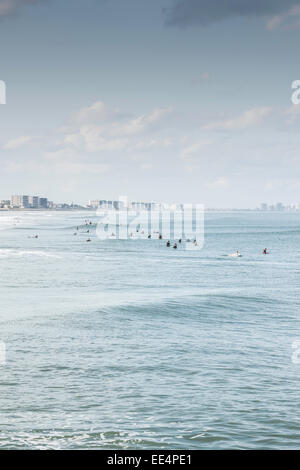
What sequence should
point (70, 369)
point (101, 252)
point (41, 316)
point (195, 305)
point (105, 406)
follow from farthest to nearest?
point (101, 252), point (195, 305), point (41, 316), point (70, 369), point (105, 406)

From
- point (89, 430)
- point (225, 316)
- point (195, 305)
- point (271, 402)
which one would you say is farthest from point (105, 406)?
point (195, 305)

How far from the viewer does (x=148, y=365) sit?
25297mm

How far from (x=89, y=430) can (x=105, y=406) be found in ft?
7.19

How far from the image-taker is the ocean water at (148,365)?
18.2 meters

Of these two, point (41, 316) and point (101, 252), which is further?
point (101, 252)

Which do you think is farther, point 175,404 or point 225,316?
point 225,316

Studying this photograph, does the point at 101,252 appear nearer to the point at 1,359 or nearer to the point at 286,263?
the point at 286,263

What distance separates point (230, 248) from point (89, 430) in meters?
90.1

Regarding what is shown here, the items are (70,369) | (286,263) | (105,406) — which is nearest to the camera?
(105,406)

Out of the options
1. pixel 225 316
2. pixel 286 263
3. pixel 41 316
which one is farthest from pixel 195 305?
pixel 286 263

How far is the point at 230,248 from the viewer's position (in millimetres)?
106375

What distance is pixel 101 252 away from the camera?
95.6 m

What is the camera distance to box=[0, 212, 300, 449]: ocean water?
1816 centimetres

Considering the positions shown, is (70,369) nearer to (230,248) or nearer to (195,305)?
(195,305)
